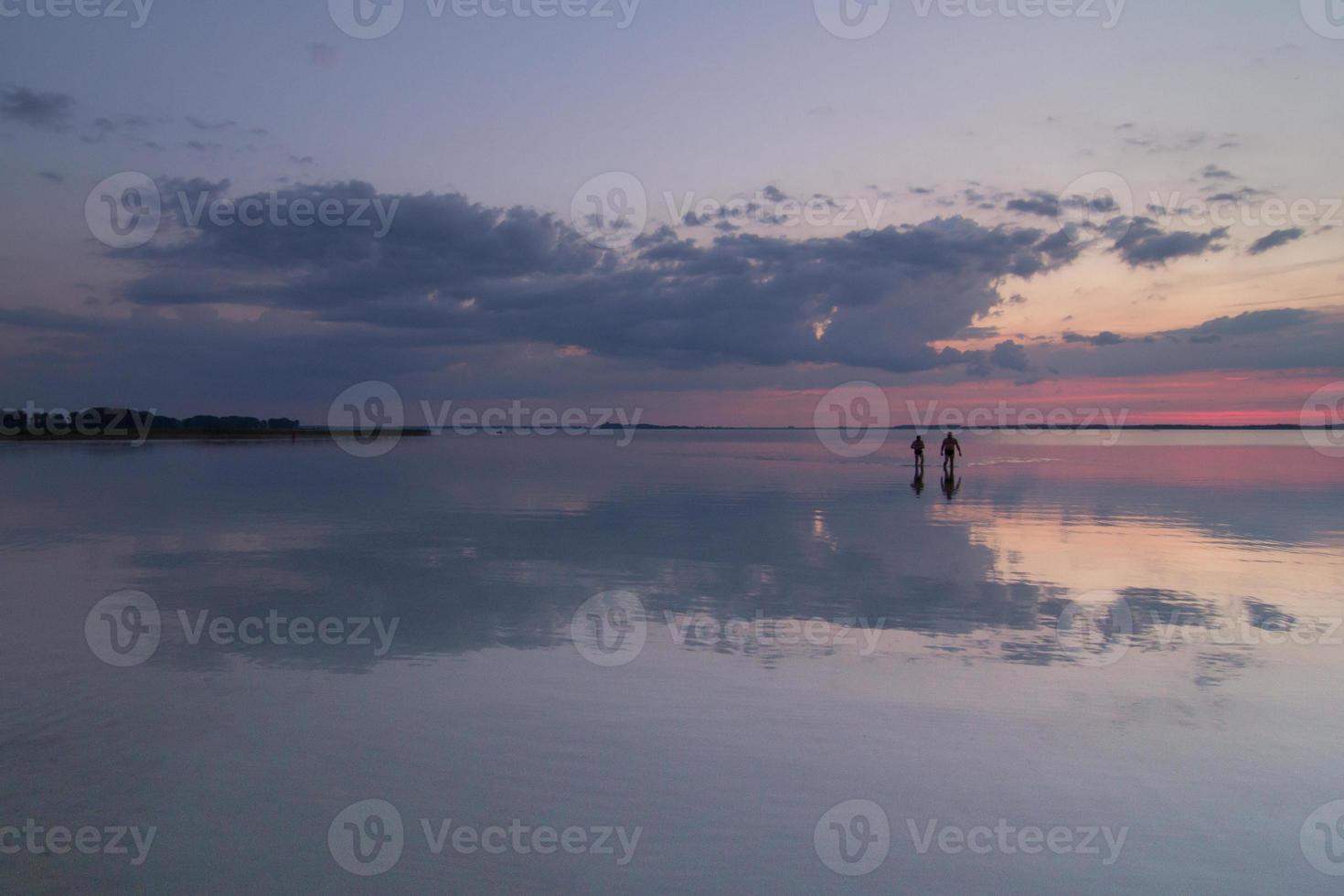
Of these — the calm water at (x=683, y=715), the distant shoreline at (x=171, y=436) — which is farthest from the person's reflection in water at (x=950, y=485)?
the distant shoreline at (x=171, y=436)

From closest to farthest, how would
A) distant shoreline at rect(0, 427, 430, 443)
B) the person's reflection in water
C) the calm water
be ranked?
the calm water < the person's reflection in water < distant shoreline at rect(0, 427, 430, 443)

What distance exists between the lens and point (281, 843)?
237 inches

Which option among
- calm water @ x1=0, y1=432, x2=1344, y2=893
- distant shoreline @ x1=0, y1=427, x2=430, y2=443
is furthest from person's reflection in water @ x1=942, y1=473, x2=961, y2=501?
distant shoreline @ x1=0, y1=427, x2=430, y2=443

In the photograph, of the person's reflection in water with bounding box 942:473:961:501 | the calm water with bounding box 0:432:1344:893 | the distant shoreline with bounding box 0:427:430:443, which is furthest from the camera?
the distant shoreline with bounding box 0:427:430:443

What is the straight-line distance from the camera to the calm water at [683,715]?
594 centimetres

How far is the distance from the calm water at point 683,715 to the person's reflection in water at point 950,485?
42.0 feet

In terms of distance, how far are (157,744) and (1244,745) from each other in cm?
975

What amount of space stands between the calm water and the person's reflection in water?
42.0 ft

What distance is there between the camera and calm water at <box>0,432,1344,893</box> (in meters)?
5.94

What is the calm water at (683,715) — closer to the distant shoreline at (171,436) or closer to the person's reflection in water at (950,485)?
the person's reflection in water at (950,485)

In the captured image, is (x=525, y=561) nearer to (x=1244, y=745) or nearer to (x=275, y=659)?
(x=275, y=659)

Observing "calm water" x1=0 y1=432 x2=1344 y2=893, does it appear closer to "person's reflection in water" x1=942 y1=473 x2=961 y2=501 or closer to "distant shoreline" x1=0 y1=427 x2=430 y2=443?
"person's reflection in water" x1=942 y1=473 x2=961 y2=501

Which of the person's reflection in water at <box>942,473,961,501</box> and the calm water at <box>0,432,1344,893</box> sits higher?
the person's reflection in water at <box>942,473,961,501</box>

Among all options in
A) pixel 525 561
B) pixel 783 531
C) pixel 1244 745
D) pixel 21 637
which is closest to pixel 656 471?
pixel 783 531
